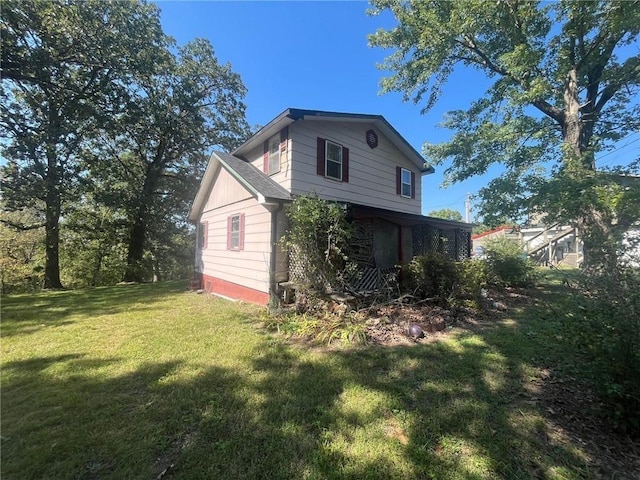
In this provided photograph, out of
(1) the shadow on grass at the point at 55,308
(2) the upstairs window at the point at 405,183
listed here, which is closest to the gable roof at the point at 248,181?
(1) the shadow on grass at the point at 55,308

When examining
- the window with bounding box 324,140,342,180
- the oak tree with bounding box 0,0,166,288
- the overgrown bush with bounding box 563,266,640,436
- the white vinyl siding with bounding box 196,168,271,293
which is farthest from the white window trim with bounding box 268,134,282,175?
the oak tree with bounding box 0,0,166,288

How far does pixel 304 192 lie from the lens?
859 centimetres

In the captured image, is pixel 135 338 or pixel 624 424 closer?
pixel 624 424

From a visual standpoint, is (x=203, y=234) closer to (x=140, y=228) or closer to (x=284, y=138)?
(x=140, y=228)

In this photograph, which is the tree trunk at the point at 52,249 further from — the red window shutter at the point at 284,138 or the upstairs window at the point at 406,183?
the upstairs window at the point at 406,183

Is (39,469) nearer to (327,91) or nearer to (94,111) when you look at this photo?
(327,91)

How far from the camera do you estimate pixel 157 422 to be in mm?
2871

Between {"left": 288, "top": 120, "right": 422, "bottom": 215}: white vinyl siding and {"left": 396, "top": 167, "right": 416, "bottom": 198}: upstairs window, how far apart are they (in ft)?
0.66

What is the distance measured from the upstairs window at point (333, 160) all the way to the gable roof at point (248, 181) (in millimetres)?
1691

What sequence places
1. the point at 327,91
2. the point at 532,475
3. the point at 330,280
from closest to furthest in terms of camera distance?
1. the point at 532,475
2. the point at 330,280
3. the point at 327,91

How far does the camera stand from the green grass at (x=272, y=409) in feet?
7.58

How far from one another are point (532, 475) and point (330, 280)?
15.7ft

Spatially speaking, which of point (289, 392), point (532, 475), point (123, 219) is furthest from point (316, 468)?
point (123, 219)

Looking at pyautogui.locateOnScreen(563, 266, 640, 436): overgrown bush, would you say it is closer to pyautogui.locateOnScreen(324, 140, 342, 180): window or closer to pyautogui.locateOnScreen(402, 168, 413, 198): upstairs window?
pyautogui.locateOnScreen(324, 140, 342, 180): window
